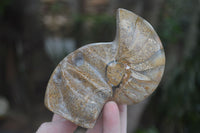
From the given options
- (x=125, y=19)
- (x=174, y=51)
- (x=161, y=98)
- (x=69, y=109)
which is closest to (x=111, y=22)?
(x=174, y=51)

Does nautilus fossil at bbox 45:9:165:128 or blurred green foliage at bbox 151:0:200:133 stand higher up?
nautilus fossil at bbox 45:9:165:128

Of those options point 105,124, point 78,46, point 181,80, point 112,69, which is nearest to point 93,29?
point 78,46

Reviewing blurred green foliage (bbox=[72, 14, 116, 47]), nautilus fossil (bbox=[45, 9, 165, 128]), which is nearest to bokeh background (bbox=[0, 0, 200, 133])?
blurred green foliage (bbox=[72, 14, 116, 47])

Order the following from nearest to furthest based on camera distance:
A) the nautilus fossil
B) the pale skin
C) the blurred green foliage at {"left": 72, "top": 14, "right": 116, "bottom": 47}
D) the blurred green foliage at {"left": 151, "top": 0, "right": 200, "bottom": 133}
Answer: the pale skin < the nautilus fossil < the blurred green foliage at {"left": 151, "top": 0, "right": 200, "bottom": 133} < the blurred green foliage at {"left": 72, "top": 14, "right": 116, "bottom": 47}

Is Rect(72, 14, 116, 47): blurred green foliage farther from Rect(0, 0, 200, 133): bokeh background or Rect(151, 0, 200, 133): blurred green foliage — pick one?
Rect(151, 0, 200, 133): blurred green foliage

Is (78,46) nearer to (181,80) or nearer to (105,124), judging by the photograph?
(181,80)

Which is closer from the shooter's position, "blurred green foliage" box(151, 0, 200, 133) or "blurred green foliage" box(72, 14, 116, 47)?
"blurred green foliage" box(151, 0, 200, 133)

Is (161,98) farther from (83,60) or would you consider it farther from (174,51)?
(83,60)

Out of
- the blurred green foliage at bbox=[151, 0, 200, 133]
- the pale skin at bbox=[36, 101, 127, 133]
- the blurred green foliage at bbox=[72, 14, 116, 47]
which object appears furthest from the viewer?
the blurred green foliage at bbox=[72, 14, 116, 47]
